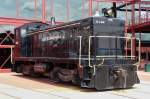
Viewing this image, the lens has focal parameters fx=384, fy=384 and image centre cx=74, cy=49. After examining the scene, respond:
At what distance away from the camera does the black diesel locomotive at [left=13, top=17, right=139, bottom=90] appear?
15.4m

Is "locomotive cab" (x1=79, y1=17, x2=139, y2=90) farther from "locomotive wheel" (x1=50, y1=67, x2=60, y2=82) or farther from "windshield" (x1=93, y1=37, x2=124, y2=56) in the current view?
"locomotive wheel" (x1=50, y1=67, x2=60, y2=82)

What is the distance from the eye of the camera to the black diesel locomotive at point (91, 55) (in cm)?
1538

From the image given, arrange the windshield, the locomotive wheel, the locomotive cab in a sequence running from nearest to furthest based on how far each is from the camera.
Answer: the locomotive cab → the windshield → the locomotive wheel

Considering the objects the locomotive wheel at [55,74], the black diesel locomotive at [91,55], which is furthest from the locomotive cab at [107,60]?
the locomotive wheel at [55,74]

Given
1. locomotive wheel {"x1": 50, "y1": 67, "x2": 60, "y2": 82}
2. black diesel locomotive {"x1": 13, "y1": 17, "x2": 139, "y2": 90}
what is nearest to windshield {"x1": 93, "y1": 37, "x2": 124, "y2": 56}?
black diesel locomotive {"x1": 13, "y1": 17, "x2": 139, "y2": 90}

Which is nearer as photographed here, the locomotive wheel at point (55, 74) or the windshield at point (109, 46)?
the windshield at point (109, 46)

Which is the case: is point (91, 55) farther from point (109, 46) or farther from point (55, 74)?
point (55, 74)

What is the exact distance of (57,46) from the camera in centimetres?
1855

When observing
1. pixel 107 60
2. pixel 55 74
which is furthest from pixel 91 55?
pixel 55 74

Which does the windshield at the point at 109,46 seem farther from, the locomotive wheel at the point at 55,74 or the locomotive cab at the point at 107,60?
the locomotive wheel at the point at 55,74

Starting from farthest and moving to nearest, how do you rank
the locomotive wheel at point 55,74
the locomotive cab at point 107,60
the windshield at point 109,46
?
the locomotive wheel at point 55,74 < the windshield at point 109,46 < the locomotive cab at point 107,60

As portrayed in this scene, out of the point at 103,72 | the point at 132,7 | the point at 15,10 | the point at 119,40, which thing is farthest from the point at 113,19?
the point at 132,7

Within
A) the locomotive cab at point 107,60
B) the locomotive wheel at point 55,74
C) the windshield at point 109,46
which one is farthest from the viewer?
the locomotive wheel at point 55,74

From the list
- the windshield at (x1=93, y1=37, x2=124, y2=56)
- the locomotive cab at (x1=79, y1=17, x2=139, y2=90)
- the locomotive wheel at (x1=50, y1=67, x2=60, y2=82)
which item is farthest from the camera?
the locomotive wheel at (x1=50, y1=67, x2=60, y2=82)
